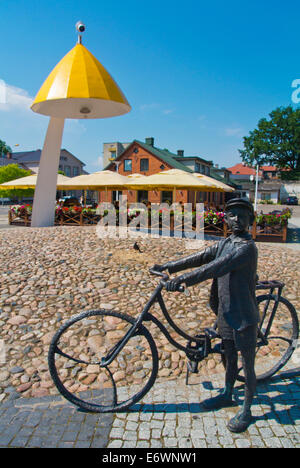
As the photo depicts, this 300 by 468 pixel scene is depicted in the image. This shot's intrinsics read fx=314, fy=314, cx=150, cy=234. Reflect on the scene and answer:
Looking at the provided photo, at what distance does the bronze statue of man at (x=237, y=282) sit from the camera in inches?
102

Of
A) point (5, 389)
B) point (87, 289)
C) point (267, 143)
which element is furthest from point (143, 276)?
point (267, 143)

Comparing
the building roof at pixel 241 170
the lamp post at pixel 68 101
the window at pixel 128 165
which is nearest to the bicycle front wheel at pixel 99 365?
the lamp post at pixel 68 101

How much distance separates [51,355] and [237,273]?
5.86 ft

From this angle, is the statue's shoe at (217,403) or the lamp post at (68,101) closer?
the statue's shoe at (217,403)

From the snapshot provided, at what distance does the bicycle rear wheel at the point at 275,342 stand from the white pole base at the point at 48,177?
10172mm

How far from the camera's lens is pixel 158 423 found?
283 cm

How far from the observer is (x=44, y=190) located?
13.2m

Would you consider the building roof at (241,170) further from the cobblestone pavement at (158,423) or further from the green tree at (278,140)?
the cobblestone pavement at (158,423)

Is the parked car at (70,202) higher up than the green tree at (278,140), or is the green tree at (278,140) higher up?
the green tree at (278,140)

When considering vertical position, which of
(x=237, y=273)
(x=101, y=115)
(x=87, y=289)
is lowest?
(x=87, y=289)

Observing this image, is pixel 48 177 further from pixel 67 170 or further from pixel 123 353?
pixel 67 170

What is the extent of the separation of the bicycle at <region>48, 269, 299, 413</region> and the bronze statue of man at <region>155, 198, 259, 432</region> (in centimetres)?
21

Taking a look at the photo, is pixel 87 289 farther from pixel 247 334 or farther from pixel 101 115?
pixel 101 115

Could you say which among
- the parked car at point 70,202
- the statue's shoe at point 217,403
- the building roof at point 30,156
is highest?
the building roof at point 30,156
